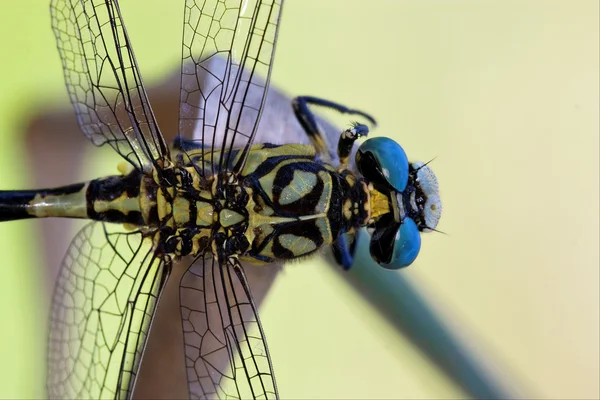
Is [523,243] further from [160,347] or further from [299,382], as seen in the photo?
[160,347]

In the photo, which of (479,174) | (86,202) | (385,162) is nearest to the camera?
(385,162)

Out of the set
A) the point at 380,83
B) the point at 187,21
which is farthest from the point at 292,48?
the point at 187,21

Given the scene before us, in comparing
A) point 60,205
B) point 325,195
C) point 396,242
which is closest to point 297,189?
point 325,195

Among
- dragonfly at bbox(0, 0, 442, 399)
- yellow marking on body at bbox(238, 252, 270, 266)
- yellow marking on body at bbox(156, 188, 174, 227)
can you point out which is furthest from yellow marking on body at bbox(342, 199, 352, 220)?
yellow marking on body at bbox(156, 188, 174, 227)

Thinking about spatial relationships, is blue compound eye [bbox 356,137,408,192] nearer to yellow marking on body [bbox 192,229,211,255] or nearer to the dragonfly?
the dragonfly

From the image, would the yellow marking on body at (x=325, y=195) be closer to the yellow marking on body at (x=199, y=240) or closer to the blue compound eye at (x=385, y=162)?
the blue compound eye at (x=385, y=162)

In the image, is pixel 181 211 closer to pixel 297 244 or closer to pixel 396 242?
pixel 297 244
